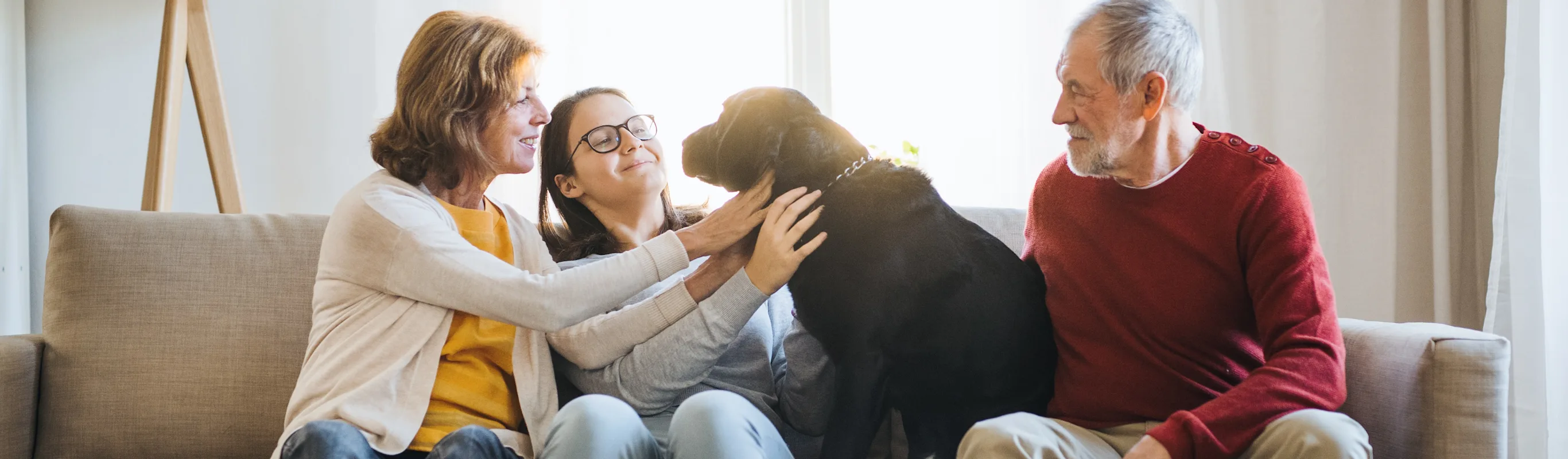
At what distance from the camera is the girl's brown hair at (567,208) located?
69.3 inches

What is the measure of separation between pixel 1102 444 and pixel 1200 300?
239 millimetres

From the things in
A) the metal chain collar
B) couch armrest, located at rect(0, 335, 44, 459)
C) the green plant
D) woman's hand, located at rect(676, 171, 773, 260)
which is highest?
the metal chain collar

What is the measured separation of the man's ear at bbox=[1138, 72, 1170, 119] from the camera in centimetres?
133

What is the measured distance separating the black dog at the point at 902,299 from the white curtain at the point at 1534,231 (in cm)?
163

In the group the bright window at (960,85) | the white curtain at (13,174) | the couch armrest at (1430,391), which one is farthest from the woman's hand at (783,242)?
the white curtain at (13,174)

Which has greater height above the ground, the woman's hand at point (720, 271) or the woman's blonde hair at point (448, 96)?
the woman's blonde hair at point (448, 96)

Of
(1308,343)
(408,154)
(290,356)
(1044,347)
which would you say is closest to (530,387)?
(408,154)

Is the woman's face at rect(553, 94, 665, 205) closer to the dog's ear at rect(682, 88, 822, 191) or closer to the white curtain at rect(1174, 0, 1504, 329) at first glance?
the dog's ear at rect(682, 88, 822, 191)

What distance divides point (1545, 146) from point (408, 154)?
2.51 meters

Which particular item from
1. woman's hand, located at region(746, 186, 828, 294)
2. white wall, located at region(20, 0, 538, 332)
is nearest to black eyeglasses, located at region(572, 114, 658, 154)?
woman's hand, located at region(746, 186, 828, 294)

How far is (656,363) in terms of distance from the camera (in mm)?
1431

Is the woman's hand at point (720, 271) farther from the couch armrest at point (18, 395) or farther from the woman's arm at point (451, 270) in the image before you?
the couch armrest at point (18, 395)

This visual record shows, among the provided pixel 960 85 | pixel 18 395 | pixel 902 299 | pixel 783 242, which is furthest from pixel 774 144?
pixel 960 85

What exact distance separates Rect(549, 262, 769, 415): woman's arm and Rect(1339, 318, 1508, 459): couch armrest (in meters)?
0.87
